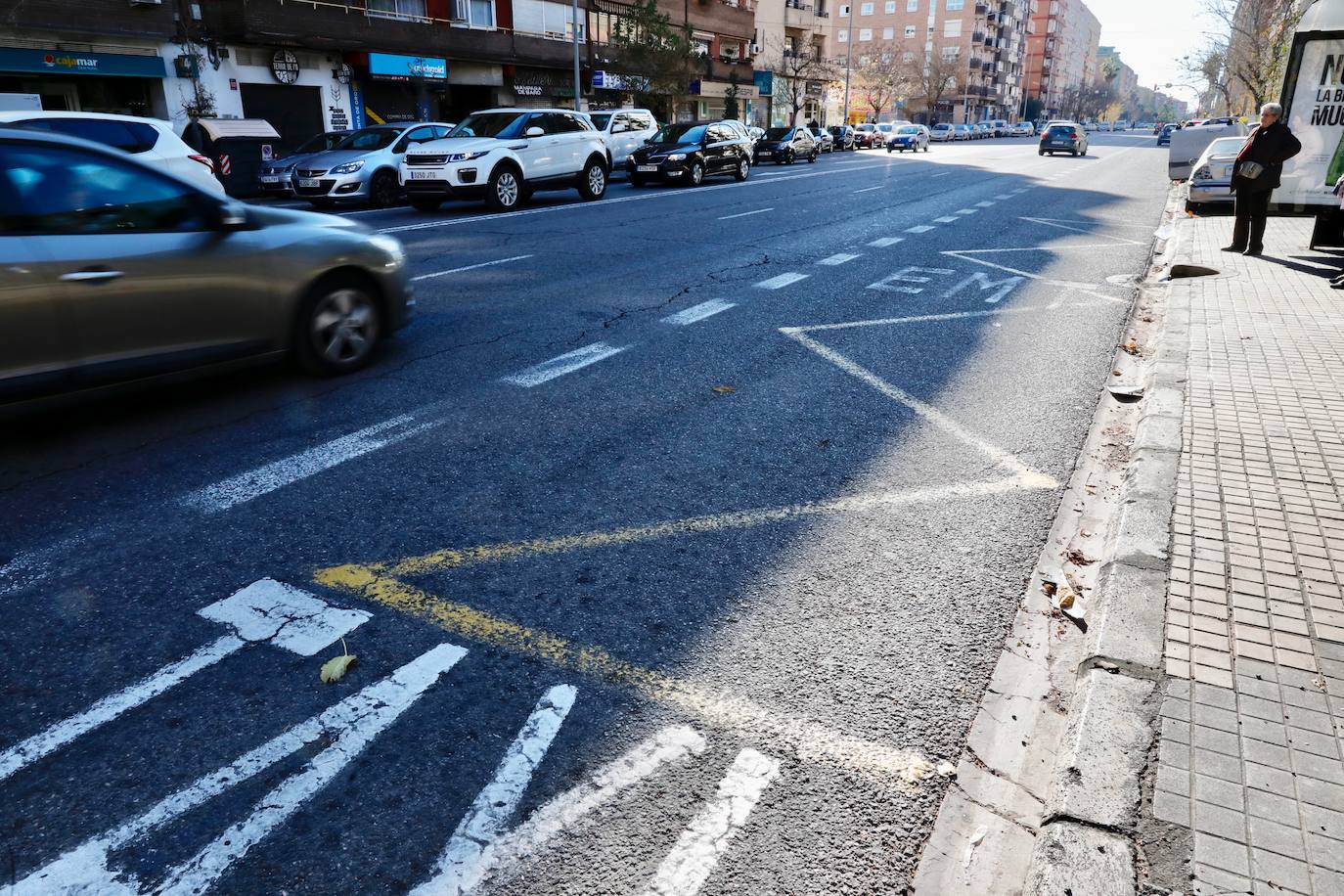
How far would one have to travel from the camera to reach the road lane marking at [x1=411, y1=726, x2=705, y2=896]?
226cm

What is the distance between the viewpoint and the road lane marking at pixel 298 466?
14.1ft

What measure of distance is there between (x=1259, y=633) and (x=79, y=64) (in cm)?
2646

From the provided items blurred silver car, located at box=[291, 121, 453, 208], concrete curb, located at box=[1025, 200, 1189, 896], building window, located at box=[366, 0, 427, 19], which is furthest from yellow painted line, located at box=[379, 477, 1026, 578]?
building window, located at box=[366, 0, 427, 19]

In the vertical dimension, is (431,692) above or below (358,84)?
below

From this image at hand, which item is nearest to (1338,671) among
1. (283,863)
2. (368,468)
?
(283,863)

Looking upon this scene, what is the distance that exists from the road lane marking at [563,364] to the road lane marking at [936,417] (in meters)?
1.54

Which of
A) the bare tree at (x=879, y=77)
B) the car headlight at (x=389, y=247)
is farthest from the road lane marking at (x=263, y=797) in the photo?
the bare tree at (x=879, y=77)

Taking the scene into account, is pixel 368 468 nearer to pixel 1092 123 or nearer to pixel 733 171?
pixel 733 171

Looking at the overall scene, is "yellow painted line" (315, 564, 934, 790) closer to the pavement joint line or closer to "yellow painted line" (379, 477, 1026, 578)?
"yellow painted line" (379, 477, 1026, 578)

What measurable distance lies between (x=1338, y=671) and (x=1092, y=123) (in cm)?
17534

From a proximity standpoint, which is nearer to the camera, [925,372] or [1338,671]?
[1338,671]

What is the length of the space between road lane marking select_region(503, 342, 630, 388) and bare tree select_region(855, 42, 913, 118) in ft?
267

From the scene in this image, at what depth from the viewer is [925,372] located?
6.61 metres

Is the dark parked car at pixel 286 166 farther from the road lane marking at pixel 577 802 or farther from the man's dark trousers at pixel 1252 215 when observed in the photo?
the road lane marking at pixel 577 802
